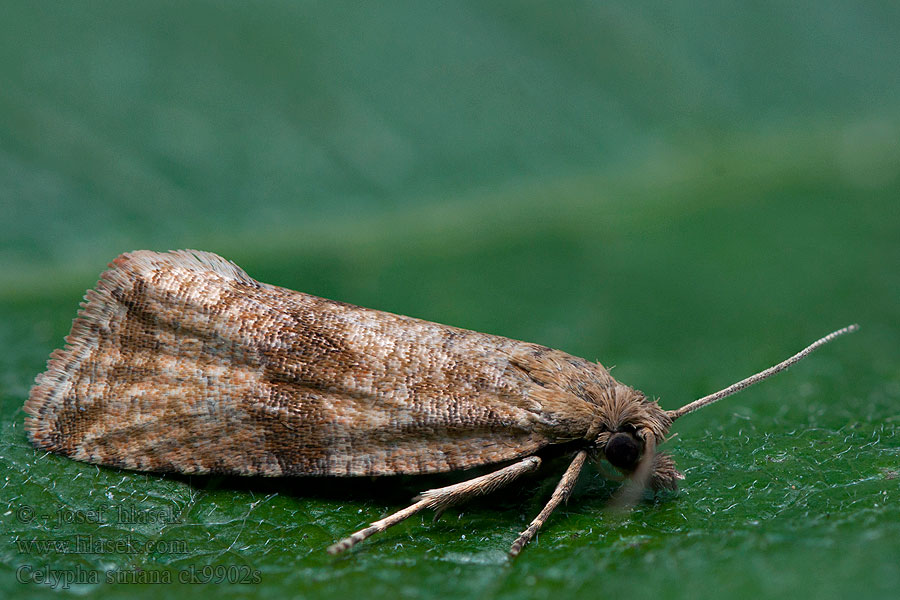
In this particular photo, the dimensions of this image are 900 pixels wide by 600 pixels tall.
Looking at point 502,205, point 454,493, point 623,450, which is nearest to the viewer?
point 454,493

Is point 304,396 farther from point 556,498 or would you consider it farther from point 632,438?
point 632,438

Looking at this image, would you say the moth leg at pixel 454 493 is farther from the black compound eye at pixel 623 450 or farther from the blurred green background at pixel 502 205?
the black compound eye at pixel 623 450

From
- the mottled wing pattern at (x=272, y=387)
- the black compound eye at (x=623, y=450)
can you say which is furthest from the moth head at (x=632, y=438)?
the mottled wing pattern at (x=272, y=387)

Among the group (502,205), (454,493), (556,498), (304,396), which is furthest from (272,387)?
(502,205)

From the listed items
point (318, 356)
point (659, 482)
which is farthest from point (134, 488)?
point (659, 482)

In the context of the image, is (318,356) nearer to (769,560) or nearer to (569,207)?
(769,560)

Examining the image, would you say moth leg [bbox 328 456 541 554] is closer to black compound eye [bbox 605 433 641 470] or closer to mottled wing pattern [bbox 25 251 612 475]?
mottled wing pattern [bbox 25 251 612 475]
